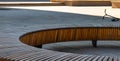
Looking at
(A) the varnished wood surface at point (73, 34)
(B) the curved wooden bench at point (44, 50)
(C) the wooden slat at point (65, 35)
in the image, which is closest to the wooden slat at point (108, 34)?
(A) the varnished wood surface at point (73, 34)

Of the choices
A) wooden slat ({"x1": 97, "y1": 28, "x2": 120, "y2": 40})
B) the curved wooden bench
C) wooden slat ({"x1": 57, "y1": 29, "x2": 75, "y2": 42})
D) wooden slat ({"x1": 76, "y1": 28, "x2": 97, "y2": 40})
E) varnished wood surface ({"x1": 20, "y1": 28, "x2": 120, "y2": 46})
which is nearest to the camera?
the curved wooden bench

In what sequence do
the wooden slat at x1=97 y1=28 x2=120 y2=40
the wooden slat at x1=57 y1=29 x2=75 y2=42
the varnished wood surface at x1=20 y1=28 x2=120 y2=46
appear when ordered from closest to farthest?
the varnished wood surface at x1=20 y1=28 x2=120 y2=46
the wooden slat at x1=57 y1=29 x2=75 y2=42
the wooden slat at x1=97 y1=28 x2=120 y2=40

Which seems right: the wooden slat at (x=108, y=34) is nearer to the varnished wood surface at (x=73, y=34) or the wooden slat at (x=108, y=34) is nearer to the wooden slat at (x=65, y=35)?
the varnished wood surface at (x=73, y=34)

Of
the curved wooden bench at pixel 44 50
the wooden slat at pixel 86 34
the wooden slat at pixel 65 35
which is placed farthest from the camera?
the wooden slat at pixel 86 34

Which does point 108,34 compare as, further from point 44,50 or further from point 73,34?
point 44,50

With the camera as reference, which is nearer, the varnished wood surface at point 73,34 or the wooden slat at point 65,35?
the varnished wood surface at point 73,34

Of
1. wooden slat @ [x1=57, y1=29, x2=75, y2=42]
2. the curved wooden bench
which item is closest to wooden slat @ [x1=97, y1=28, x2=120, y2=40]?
the curved wooden bench

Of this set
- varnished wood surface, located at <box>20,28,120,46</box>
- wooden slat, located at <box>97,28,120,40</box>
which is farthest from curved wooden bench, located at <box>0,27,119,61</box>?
wooden slat, located at <box>97,28,120,40</box>

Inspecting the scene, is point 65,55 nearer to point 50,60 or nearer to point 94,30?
point 50,60

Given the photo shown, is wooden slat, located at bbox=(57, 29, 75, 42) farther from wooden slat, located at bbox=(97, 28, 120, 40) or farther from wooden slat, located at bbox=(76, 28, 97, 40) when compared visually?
wooden slat, located at bbox=(97, 28, 120, 40)

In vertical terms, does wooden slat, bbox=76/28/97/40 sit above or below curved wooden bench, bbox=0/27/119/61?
below

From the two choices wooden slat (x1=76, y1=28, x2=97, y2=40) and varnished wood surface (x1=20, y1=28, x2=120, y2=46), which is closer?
varnished wood surface (x1=20, y1=28, x2=120, y2=46)

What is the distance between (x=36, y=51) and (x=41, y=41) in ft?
5.90

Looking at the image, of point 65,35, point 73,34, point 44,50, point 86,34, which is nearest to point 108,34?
point 86,34
